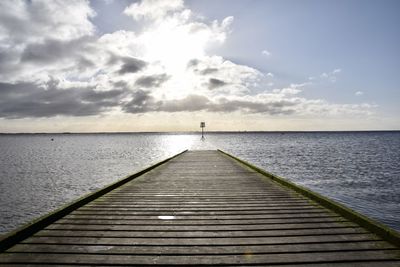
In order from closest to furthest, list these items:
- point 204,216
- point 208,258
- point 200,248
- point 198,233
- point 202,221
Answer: point 208,258
point 200,248
point 198,233
point 202,221
point 204,216

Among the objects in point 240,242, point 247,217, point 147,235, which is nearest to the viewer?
point 240,242

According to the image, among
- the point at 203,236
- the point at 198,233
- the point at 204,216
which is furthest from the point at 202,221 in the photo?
the point at 203,236

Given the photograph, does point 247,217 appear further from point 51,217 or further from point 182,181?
point 182,181

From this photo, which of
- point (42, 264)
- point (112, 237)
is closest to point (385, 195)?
point (112, 237)

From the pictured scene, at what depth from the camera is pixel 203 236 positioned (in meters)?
5.25

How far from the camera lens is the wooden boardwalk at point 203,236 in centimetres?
431

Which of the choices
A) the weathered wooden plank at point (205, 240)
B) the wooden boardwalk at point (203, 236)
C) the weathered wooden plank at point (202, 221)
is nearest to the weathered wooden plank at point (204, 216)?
the wooden boardwalk at point (203, 236)

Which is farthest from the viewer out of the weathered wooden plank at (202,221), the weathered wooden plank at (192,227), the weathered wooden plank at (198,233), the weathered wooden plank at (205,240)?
the weathered wooden plank at (202,221)

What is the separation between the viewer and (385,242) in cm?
484

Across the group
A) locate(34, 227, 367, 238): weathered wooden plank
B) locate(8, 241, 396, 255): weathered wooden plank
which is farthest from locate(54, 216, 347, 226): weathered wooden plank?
locate(8, 241, 396, 255): weathered wooden plank

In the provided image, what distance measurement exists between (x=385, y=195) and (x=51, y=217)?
19.5 meters

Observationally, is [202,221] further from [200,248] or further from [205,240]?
[200,248]

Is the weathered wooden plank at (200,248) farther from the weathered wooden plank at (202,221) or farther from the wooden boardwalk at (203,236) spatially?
the weathered wooden plank at (202,221)

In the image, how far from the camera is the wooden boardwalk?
4.31 meters
